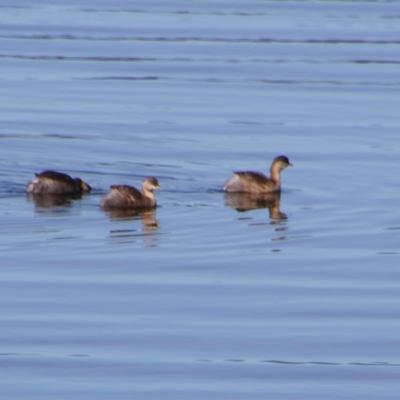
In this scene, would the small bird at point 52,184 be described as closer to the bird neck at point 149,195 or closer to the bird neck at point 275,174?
the bird neck at point 149,195

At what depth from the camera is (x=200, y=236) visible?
13.4m

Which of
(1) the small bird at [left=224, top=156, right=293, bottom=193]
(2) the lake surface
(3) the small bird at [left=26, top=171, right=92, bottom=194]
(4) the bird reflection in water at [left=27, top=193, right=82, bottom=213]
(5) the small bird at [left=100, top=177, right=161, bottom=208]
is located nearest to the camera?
(2) the lake surface

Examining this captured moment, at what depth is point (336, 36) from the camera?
129 ft

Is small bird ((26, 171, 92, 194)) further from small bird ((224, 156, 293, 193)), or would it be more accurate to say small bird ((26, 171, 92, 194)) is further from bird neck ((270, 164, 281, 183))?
bird neck ((270, 164, 281, 183))

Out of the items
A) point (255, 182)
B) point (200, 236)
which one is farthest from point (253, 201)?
point (200, 236)

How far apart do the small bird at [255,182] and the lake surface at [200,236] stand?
236mm

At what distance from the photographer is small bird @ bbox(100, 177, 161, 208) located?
15203 millimetres

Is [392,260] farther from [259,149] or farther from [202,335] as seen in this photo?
[259,149]

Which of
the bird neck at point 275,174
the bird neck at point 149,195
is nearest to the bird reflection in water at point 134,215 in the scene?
the bird neck at point 149,195

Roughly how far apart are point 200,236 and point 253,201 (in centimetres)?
315

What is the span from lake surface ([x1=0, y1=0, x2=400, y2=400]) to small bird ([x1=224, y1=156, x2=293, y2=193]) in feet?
0.77

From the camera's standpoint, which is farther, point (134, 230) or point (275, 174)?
point (275, 174)

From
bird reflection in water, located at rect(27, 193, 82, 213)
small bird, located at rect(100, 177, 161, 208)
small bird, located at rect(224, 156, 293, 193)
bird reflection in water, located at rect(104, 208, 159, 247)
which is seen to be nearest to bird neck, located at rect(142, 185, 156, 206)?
small bird, located at rect(100, 177, 161, 208)

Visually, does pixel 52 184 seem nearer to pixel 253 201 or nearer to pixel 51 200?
pixel 51 200
